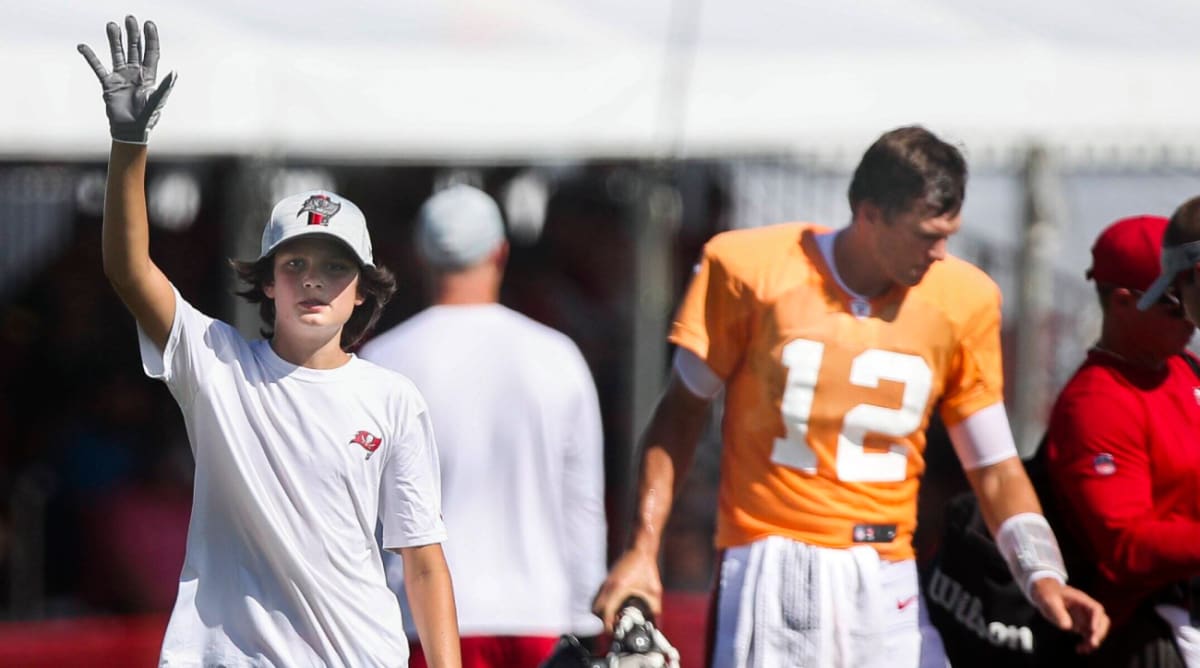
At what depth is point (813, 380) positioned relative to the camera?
13.2 ft

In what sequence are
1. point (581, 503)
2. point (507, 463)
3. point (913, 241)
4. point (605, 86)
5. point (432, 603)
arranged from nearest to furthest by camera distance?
point (432, 603) < point (913, 241) < point (507, 463) < point (581, 503) < point (605, 86)

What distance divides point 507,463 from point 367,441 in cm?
128

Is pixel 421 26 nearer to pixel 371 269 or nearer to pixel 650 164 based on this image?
pixel 650 164

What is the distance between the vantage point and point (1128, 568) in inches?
165

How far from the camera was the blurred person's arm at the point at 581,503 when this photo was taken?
4770 mm

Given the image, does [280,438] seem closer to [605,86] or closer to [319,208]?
[319,208]

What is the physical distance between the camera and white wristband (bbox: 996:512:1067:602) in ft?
13.5

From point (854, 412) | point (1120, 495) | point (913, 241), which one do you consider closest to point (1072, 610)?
point (1120, 495)

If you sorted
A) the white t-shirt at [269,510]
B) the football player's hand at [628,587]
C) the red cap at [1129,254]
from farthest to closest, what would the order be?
the red cap at [1129,254], the football player's hand at [628,587], the white t-shirt at [269,510]

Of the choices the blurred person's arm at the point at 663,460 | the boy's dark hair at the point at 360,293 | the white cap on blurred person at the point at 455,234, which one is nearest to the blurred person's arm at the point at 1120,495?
the blurred person's arm at the point at 663,460

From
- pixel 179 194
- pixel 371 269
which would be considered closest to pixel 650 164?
pixel 179 194

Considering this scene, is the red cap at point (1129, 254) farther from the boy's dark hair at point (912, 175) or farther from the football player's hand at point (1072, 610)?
the football player's hand at point (1072, 610)

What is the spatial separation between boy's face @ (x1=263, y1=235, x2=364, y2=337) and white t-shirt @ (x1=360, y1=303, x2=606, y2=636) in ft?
3.98

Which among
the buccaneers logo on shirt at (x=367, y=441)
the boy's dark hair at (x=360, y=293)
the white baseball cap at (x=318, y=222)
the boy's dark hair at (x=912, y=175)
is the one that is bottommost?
the buccaneers logo on shirt at (x=367, y=441)
